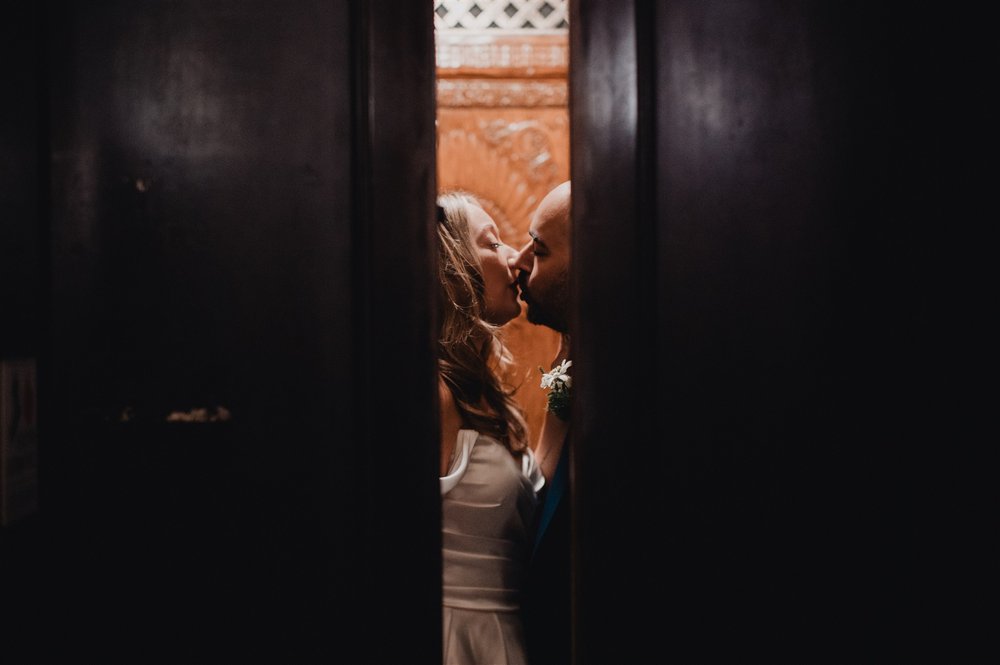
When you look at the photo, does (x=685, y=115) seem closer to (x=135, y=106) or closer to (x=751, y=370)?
(x=751, y=370)

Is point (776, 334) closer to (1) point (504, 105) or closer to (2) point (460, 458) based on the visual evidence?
(2) point (460, 458)

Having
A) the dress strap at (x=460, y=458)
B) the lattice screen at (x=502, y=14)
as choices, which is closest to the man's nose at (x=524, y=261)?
the dress strap at (x=460, y=458)

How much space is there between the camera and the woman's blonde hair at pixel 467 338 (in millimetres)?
1689

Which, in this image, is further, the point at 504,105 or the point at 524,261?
the point at 504,105

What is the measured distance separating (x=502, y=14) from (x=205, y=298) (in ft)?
6.20

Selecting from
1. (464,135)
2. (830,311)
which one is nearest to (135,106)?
(830,311)

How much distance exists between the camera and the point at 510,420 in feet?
5.71

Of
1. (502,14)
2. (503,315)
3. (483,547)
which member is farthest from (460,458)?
(502,14)

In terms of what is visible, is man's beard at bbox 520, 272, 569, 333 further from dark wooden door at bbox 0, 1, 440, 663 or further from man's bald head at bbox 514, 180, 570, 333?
dark wooden door at bbox 0, 1, 440, 663

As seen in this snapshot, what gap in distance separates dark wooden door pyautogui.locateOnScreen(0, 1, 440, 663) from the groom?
20.5 inches

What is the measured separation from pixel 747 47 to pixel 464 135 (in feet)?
5.21

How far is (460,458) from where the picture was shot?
1.61 meters

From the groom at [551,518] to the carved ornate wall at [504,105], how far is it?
83 centimetres

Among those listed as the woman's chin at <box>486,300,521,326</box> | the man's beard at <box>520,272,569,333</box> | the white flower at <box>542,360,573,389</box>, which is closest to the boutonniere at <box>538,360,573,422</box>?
the white flower at <box>542,360,573,389</box>
